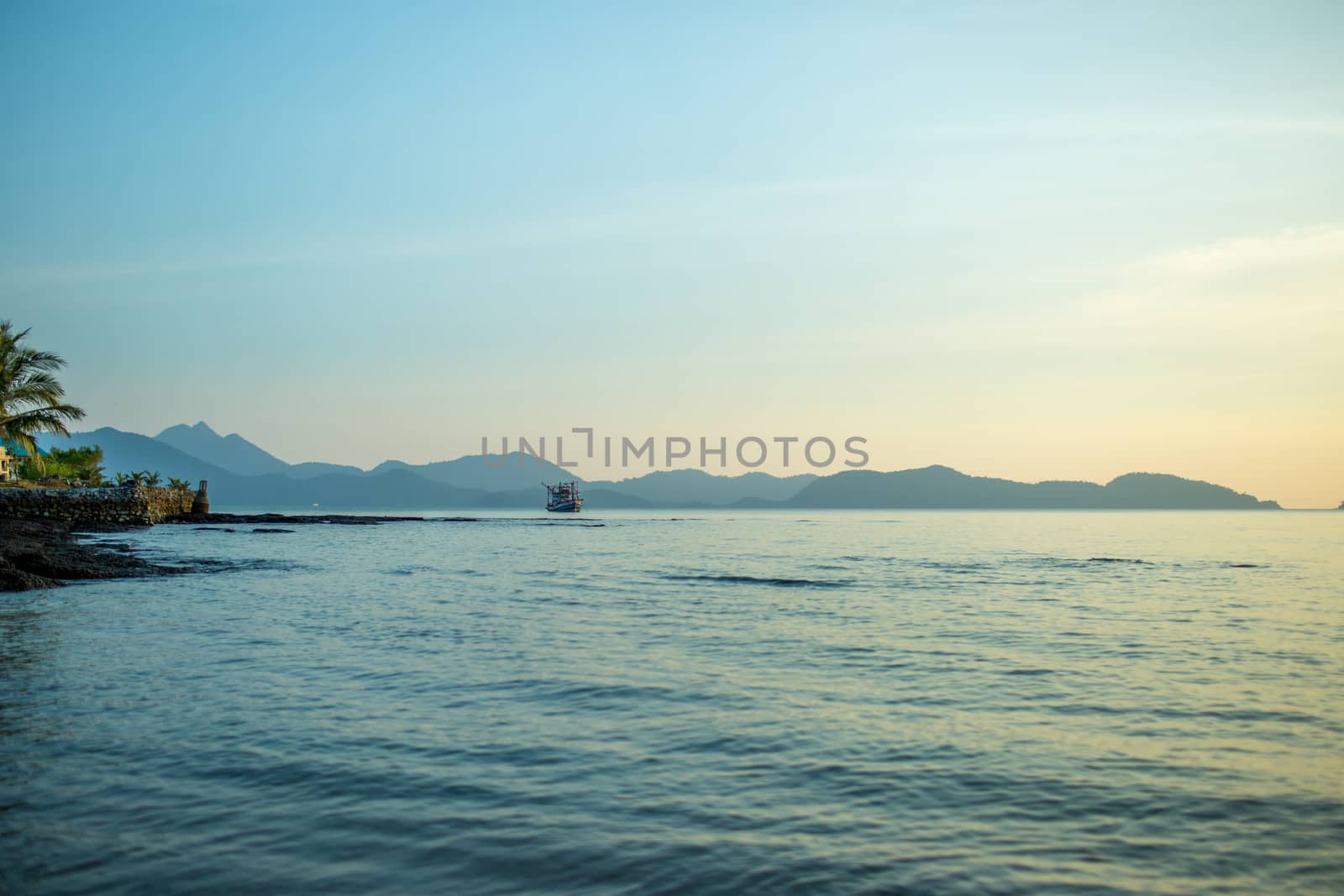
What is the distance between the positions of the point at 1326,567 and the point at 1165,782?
46243mm

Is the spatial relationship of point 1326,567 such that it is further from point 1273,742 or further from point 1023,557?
point 1273,742

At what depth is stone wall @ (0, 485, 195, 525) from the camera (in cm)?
6184

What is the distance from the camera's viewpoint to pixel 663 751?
10.3 metres

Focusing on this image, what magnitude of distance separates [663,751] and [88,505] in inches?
2949

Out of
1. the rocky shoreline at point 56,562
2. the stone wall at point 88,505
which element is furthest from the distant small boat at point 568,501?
the rocky shoreline at point 56,562

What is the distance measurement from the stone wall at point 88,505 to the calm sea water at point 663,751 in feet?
153

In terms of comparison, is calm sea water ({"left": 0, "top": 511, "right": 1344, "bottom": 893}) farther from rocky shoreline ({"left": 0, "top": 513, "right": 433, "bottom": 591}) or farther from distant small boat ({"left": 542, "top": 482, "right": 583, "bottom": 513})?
distant small boat ({"left": 542, "top": 482, "right": 583, "bottom": 513})

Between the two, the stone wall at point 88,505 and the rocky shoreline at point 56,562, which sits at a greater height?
the stone wall at point 88,505

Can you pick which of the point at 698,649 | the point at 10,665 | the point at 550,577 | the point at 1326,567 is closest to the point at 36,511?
the point at 550,577

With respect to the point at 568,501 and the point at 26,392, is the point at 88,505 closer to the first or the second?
the point at 26,392

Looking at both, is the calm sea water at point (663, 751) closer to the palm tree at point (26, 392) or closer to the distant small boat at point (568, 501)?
the palm tree at point (26, 392)

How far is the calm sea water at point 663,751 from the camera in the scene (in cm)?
700

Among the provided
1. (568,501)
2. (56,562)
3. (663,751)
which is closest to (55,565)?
(56,562)

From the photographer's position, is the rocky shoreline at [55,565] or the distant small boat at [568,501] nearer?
the rocky shoreline at [55,565]
